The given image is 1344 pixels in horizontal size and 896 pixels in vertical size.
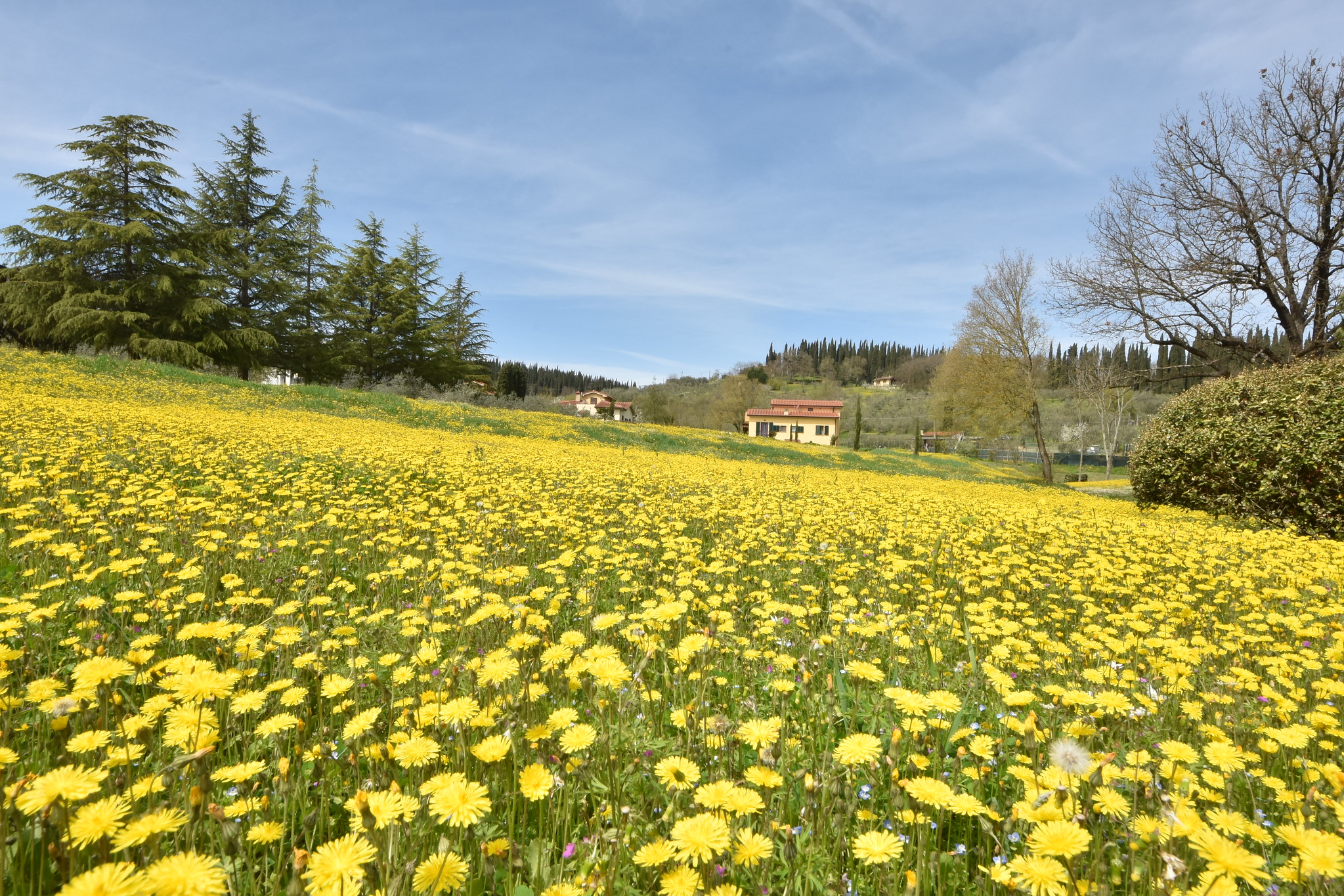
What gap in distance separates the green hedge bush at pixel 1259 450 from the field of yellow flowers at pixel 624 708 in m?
5.38

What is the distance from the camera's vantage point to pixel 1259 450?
10.4 metres

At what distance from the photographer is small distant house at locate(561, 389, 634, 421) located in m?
79.6

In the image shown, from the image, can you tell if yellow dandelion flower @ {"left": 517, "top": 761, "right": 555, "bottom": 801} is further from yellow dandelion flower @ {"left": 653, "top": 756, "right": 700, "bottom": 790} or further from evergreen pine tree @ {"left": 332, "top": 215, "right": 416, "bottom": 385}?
evergreen pine tree @ {"left": 332, "top": 215, "right": 416, "bottom": 385}

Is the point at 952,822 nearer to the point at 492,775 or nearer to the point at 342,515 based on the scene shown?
the point at 492,775

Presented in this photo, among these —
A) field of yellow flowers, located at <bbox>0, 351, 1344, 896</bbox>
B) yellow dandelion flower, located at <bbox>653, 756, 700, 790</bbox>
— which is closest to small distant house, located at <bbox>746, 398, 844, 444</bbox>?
field of yellow flowers, located at <bbox>0, 351, 1344, 896</bbox>

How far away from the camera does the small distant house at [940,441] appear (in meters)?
66.5

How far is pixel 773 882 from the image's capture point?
1736mm

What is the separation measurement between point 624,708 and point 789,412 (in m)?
68.4

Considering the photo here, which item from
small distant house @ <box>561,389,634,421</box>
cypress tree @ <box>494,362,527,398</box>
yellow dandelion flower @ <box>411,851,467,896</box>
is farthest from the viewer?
small distant house @ <box>561,389,634,421</box>

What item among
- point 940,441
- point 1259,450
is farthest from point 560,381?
point 1259,450

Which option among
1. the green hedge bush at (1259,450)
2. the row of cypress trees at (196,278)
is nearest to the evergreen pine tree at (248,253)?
the row of cypress trees at (196,278)

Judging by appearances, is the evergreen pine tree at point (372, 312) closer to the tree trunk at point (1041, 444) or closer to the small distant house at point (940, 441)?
the tree trunk at point (1041, 444)

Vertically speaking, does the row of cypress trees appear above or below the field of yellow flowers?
above

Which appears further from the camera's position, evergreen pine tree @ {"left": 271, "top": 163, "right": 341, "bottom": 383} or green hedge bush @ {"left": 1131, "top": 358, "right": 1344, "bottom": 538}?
evergreen pine tree @ {"left": 271, "top": 163, "right": 341, "bottom": 383}
